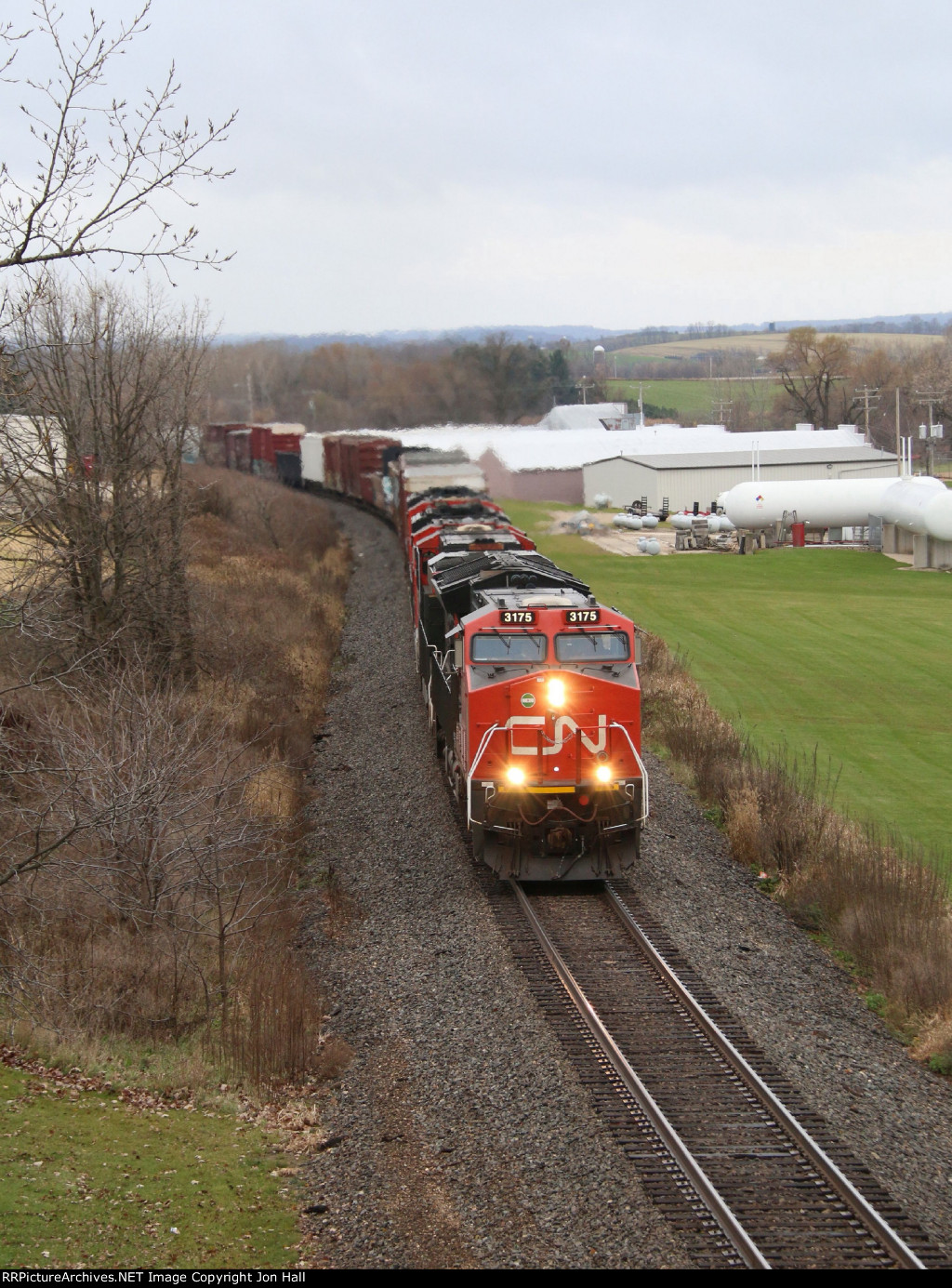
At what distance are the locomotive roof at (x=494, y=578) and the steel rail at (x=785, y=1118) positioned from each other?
632 centimetres

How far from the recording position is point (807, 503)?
2394 inches

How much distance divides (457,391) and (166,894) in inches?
3073

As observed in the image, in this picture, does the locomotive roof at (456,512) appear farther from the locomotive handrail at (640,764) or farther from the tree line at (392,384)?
the tree line at (392,384)

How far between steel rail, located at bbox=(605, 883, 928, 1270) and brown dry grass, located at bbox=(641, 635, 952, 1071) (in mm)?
2199

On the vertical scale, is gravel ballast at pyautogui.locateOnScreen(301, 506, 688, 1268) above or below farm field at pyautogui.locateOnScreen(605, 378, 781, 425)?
below

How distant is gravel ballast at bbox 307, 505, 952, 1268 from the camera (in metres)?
8.94

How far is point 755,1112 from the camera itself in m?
10.7

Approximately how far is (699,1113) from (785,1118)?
2.46ft

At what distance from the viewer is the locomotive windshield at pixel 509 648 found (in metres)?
16.2

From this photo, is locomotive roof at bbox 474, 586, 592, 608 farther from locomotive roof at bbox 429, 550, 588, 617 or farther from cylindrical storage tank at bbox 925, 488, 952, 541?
cylindrical storage tank at bbox 925, 488, 952, 541

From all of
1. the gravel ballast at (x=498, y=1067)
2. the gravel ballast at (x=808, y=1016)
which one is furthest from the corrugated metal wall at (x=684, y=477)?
the gravel ballast at (x=808, y=1016)

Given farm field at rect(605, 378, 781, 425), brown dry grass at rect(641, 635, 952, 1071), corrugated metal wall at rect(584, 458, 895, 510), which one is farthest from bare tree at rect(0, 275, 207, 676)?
farm field at rect(605, 378, 781, 425)

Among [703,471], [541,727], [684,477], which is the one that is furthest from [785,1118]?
[703,471]

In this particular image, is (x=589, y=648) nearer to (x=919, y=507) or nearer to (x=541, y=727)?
(x=541, y=727)
